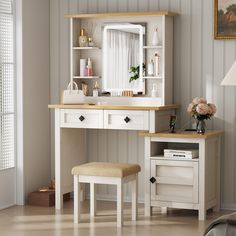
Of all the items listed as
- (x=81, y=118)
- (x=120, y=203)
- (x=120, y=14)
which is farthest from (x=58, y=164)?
(x=120, y=14)

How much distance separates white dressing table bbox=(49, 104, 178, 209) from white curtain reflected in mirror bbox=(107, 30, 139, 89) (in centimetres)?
52

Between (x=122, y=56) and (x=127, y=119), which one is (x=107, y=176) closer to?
(x=127, y=119)

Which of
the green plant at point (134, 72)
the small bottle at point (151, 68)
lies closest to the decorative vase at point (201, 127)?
the small bottle at point (151, 68)

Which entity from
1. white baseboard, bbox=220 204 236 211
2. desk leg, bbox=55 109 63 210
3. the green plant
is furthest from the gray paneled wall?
desk leg, bbox=55 109 63 210

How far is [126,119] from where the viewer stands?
6043 millimetres

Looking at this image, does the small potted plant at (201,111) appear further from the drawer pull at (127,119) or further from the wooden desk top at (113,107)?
the drawer pull at (127,119)

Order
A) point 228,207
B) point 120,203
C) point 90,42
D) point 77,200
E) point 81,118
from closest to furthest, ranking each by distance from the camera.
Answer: point 120,203
point 77,200
point 81,118
point 228,207
point 90,42

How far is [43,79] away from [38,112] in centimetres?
34

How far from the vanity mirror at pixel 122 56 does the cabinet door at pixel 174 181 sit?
2.88 ft

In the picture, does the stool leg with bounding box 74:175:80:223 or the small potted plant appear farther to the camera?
the small potted plant

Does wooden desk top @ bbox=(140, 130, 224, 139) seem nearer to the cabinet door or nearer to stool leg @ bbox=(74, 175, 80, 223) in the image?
the cabinet door

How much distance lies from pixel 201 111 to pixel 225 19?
92cm

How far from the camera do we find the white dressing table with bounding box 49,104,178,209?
6.01 m

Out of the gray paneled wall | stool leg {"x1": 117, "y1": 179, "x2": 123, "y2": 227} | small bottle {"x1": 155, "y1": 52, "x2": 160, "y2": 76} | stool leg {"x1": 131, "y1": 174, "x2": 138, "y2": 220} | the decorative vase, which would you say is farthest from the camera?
small bottle {"x1": 155, "y1": 52, "x2": 160, "y2": 76}
